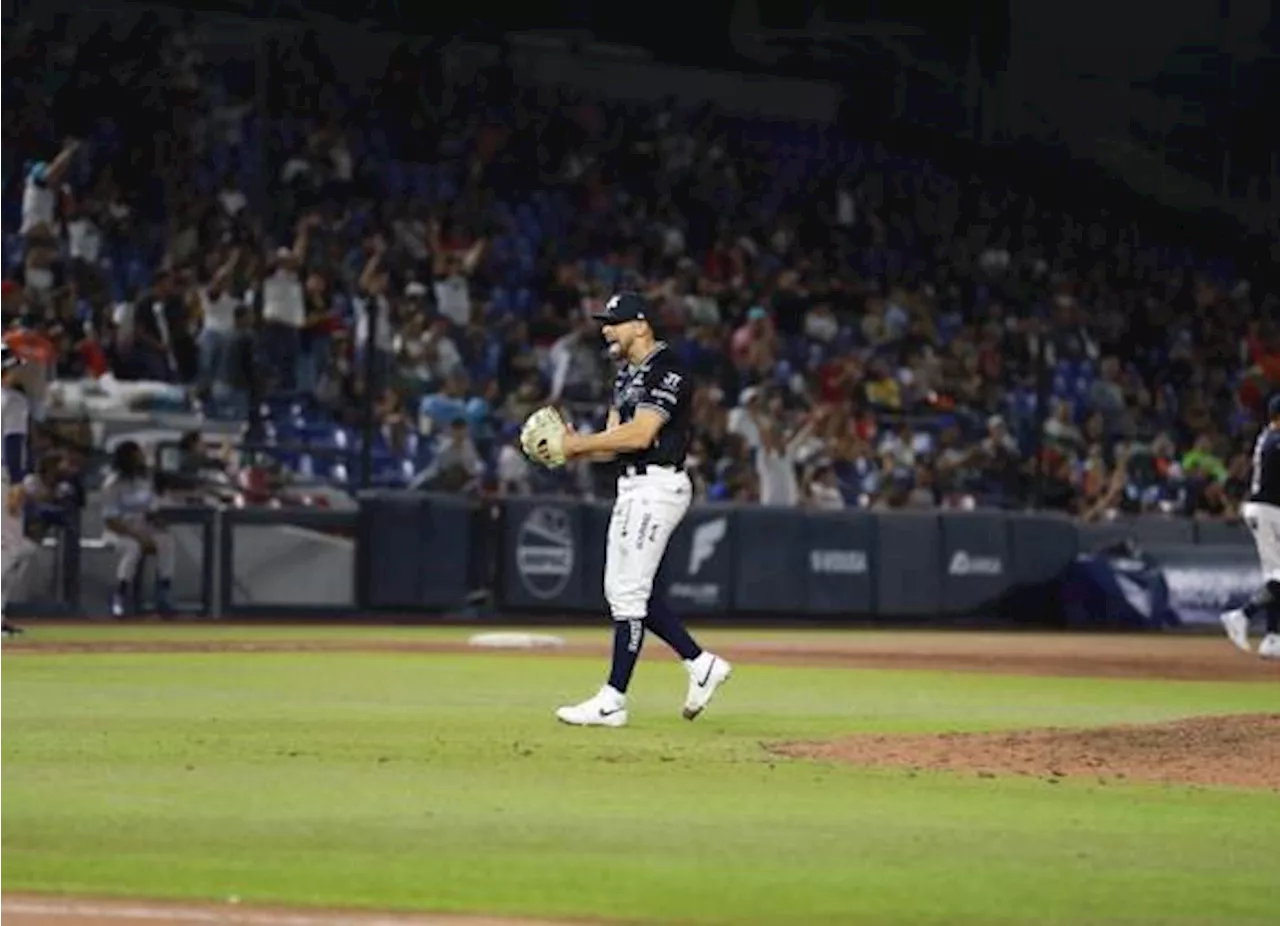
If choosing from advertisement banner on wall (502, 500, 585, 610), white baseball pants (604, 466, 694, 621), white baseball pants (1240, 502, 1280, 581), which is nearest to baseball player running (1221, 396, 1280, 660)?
white baseball pants (1240, 502, 1280, 581)

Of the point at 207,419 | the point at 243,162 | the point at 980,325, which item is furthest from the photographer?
the point at 980,325

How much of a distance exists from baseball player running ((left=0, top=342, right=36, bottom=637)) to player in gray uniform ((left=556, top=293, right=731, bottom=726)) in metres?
7.71

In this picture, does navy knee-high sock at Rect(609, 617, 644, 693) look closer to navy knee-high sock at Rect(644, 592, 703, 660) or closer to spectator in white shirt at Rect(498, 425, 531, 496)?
navy knee-high sock at Rect(644, 592, 703, 660)

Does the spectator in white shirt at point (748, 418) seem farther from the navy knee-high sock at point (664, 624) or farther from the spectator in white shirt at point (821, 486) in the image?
the navy knee-high sock at point (664, 624)

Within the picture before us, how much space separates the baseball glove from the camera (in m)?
14.3

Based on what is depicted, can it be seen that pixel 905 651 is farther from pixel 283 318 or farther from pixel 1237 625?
pixel 283 318

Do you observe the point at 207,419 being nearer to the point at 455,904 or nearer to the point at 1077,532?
the point at 1077,532

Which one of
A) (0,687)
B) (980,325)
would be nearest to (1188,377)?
(980,325)

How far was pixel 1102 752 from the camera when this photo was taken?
43.8 ft

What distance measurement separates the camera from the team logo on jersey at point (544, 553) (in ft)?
98.9

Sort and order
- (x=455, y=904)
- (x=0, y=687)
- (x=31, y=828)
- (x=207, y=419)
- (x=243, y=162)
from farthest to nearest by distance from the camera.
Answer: (x=243, y=162), (x=207, y=419), (x=0, y=687), (x=31, y=828), (x=455, y=904)

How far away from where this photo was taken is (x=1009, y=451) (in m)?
33.8

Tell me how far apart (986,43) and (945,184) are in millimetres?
2180

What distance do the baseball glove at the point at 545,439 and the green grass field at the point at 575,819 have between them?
1401mm
